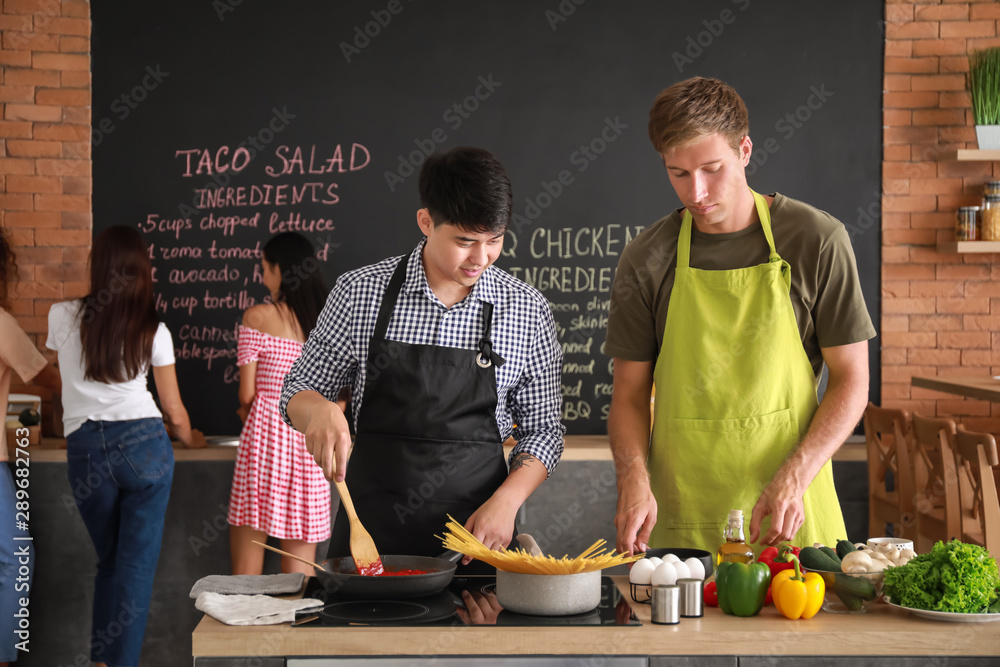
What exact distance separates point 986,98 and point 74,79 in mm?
4270

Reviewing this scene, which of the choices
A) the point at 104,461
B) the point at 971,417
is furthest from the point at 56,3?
the point at 971,417

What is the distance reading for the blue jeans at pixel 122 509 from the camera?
336 centimetres

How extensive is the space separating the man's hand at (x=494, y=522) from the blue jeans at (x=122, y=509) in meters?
1.95

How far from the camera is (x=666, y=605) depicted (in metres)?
1.51

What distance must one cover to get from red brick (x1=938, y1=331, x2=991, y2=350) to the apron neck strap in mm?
2806

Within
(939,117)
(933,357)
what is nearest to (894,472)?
(933,357)

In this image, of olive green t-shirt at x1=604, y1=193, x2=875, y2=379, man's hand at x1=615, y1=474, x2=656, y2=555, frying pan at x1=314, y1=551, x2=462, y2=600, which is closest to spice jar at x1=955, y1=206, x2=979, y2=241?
olive green t-shirt at x1=604, y1=193, x2=875, y2=379

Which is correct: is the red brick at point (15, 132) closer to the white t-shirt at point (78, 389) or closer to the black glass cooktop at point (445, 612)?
the white t-shirt at point (78, 389)

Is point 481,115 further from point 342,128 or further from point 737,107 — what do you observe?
point 737,107

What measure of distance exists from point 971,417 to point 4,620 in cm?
437

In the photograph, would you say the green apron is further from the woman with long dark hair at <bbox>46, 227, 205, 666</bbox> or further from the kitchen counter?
the woman with long dark hair at <bbox>46, 227, 205, 666</bbox>

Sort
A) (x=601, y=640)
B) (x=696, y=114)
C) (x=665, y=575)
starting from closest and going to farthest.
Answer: (x=601, y=640) → (x=665, y=575) → (x=696, y=114)

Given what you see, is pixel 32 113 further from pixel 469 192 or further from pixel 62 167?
pixel 469 192

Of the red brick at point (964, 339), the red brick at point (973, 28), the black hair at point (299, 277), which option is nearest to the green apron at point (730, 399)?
the black hair at point (299, 277)
